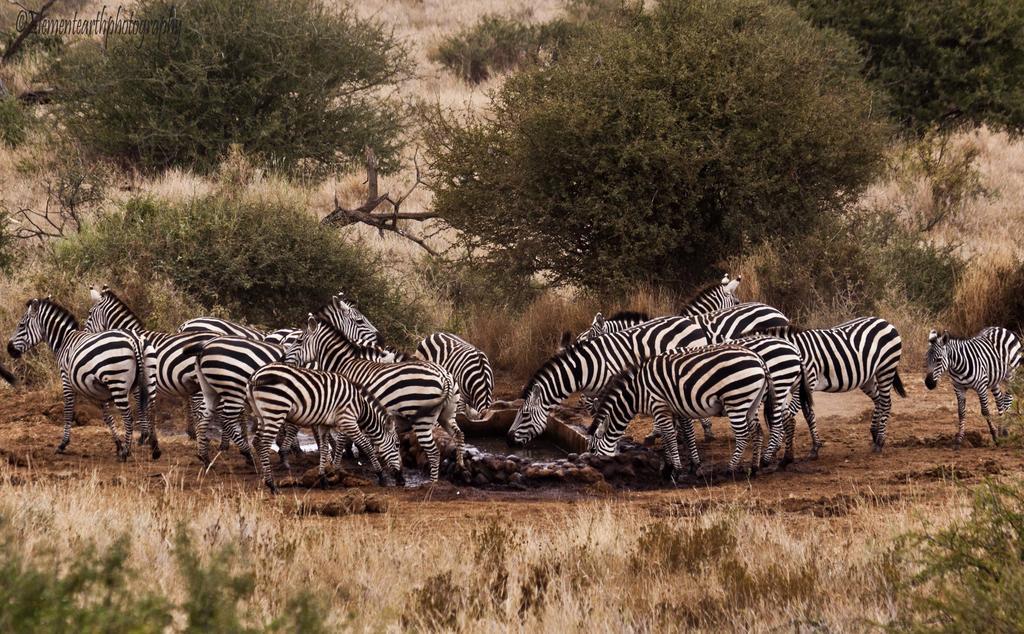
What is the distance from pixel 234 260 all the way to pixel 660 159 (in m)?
5.41

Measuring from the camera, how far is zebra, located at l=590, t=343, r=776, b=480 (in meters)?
10.4

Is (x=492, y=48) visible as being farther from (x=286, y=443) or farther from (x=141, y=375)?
(x=286, y=443)

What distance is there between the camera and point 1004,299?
1583 centimetres

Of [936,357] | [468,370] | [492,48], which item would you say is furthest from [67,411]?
[492,48]

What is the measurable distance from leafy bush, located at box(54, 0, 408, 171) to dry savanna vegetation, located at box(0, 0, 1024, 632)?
8 cm

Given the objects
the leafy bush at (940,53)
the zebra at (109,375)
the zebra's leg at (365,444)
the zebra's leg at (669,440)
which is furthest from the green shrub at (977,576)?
the leafy bush at (940,53)

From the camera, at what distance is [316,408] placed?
10.1 m

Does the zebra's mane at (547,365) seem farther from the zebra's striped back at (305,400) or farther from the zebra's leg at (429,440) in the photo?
the zebra's striped back at (305,400)

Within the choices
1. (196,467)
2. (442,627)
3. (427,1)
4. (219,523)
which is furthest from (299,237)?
(427,1)

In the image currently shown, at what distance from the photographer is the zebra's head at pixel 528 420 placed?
11.7 metres

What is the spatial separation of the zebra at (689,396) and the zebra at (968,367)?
1872 millimetres

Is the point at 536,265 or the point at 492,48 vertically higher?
the point at 492,48

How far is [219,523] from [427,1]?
133ft

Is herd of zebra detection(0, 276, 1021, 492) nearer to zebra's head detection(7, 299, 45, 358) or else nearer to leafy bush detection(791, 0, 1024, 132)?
zebra's head detection(7, 299, 45, 358)
